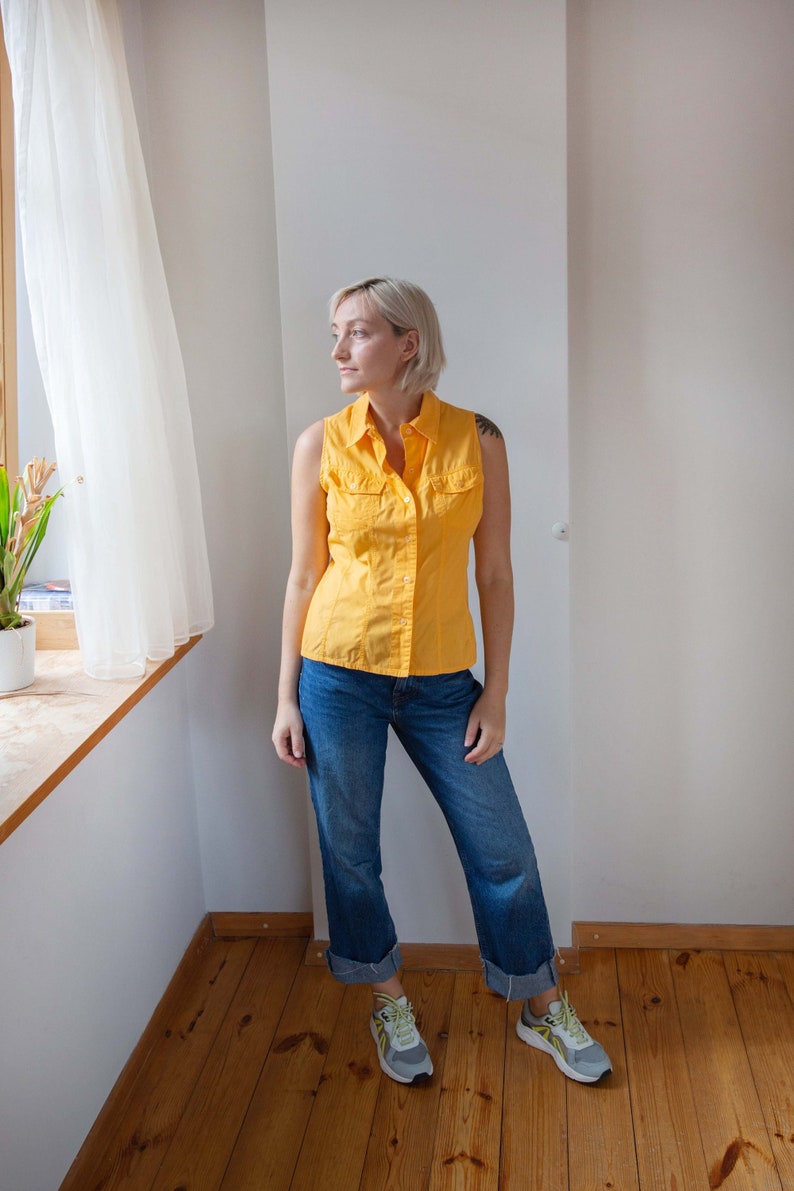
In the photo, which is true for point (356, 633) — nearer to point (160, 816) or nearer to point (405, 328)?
point (405, 328)

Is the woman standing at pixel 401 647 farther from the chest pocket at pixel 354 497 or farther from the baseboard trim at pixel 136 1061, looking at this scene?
the baseboard trim at pixel 136 1061

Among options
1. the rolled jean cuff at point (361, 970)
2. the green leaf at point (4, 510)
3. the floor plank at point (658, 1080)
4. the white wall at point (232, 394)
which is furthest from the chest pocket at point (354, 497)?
the floor plank at point (658, 1080)

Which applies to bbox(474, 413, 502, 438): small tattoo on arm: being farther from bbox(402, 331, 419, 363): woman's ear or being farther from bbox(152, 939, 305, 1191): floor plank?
bbox(152, 939, 305, 1191): floor plank

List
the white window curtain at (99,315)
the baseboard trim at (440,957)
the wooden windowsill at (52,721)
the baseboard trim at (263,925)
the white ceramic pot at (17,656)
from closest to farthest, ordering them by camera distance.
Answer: the wooden windowsill at (52,721) → the white window curtain at (99,315) → the white ceramic pot at (17,656) → the baseboard trim at (440,957) → the baseboard trim at (263,925)

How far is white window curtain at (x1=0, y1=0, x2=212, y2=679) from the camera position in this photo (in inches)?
70.1

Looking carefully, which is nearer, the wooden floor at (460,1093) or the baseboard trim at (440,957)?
the wooden floor at (460,1093)

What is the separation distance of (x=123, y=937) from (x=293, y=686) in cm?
61

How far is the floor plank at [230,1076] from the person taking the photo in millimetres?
1838

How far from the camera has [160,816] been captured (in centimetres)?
227

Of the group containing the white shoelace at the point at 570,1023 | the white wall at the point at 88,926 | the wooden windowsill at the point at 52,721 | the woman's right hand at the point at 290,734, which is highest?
the wooden windowsill at the point at 52,721

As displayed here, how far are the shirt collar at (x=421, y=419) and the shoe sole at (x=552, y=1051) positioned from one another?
4.03 ft

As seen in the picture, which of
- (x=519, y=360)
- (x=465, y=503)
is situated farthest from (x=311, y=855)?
(x=519, y=360)

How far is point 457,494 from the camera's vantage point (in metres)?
1.85

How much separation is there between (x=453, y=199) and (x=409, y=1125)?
1.83 m
